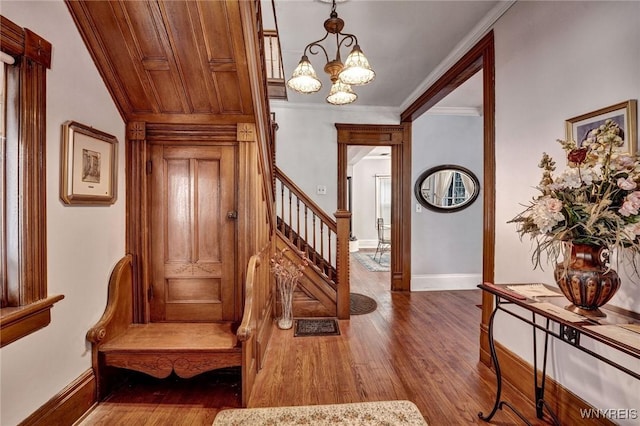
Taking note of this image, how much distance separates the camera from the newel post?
3.11m

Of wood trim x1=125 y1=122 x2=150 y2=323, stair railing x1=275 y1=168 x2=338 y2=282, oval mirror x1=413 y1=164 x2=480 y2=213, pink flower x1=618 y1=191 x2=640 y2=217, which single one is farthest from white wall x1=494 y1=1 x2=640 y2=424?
wood trim x1=125 y1=122 x2=150 y2=323

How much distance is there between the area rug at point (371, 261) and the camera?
588 cm

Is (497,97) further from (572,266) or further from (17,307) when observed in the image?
(17,307)

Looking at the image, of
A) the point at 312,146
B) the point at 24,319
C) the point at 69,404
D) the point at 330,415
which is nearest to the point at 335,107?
the point at 312,146

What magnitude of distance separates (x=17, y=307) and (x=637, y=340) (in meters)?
2.47

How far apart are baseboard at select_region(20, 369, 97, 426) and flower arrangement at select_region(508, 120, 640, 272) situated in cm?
250

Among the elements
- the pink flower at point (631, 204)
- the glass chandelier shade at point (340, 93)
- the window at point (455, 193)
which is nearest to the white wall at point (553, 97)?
the pink flower at point (631, 204)

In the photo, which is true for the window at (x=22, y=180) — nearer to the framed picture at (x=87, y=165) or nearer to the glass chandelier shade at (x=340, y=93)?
the framed picture at (x=87, y=165)

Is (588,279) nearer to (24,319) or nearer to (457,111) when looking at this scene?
(24,319)

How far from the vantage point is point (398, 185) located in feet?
14.2

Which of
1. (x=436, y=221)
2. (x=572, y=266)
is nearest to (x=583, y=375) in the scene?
(x=572, y=266)

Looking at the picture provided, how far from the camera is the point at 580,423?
1.52m

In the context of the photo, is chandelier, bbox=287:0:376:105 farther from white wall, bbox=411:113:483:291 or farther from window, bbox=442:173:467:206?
window, bbox=442:173:467:206

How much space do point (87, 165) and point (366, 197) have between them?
7.79 metres
